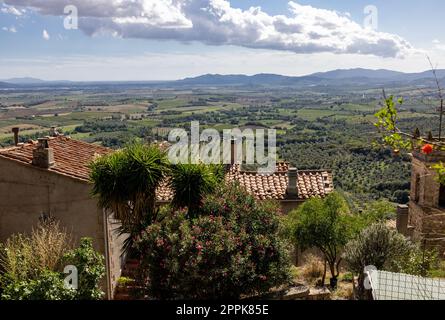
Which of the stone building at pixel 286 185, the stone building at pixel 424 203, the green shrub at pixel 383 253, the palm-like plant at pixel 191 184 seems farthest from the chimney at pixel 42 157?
the stone building at pixel 424 203

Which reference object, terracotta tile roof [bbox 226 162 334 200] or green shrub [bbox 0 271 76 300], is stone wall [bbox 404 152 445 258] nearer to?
terracotta tile roof [bbox 226 162 334 200]

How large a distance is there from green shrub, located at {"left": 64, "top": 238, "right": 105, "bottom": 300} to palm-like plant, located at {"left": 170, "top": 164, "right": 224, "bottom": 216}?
2.78 m

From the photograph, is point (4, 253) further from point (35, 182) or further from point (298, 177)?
point (298, 177)

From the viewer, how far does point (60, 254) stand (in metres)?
9.28

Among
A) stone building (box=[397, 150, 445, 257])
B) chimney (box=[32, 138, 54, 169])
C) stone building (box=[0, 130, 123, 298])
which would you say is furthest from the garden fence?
stone building (box=[397, 150, 445, 257])

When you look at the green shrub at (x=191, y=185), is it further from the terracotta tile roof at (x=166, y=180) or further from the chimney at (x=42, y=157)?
the chimney at (x=42, y=157)

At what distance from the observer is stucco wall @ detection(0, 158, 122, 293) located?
38.1ft

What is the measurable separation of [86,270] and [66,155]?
6.02m

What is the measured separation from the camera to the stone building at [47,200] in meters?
11.6

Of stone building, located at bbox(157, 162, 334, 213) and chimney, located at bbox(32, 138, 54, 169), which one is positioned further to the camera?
stone building, located at bbox(157, 162, 334, 213)

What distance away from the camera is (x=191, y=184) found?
35.4ft
